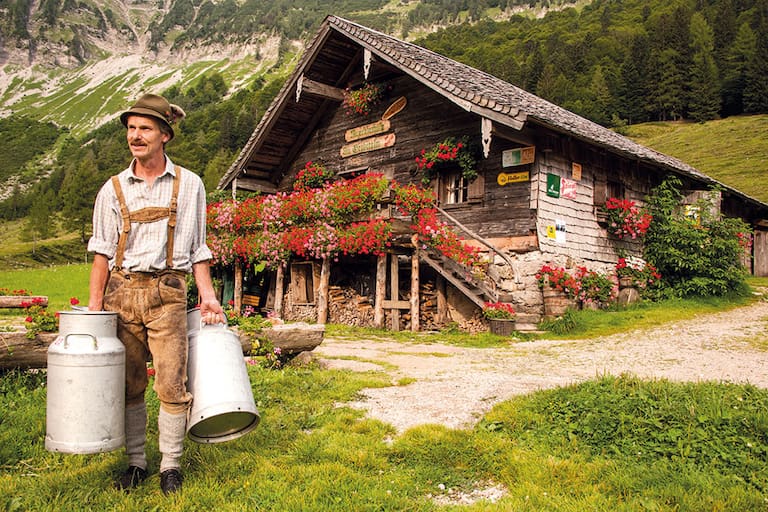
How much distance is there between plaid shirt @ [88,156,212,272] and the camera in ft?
11.2

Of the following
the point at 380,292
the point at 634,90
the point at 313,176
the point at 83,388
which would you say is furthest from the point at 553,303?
the point at 634,90

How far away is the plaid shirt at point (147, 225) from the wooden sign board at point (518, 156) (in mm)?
10275

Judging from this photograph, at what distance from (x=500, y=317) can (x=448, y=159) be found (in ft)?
14.2

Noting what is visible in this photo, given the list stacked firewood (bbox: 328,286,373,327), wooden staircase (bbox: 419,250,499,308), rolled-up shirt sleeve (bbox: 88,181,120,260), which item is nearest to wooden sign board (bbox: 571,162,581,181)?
wooden staircase (bbox: 419,250,499,308)

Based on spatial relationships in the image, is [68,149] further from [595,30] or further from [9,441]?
[9,441]

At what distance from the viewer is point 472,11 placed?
6614 inches

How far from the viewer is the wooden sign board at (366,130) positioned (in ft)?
52.9

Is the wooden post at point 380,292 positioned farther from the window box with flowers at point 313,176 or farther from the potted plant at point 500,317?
the window box with flowers at point 313,176

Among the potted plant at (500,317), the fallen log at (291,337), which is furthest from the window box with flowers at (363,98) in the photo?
the fallen log at (291,337)

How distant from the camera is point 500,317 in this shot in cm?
1192

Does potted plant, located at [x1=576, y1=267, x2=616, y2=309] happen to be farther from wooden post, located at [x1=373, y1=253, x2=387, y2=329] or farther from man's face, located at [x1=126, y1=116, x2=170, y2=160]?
man's face, located at [x1=126, y1=116, x2=170, y2=160]

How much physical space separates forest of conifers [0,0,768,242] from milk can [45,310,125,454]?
68.0 metres

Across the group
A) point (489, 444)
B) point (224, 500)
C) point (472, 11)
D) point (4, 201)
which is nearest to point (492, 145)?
point (489, 444)

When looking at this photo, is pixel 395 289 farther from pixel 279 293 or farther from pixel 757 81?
pixel 757 81
